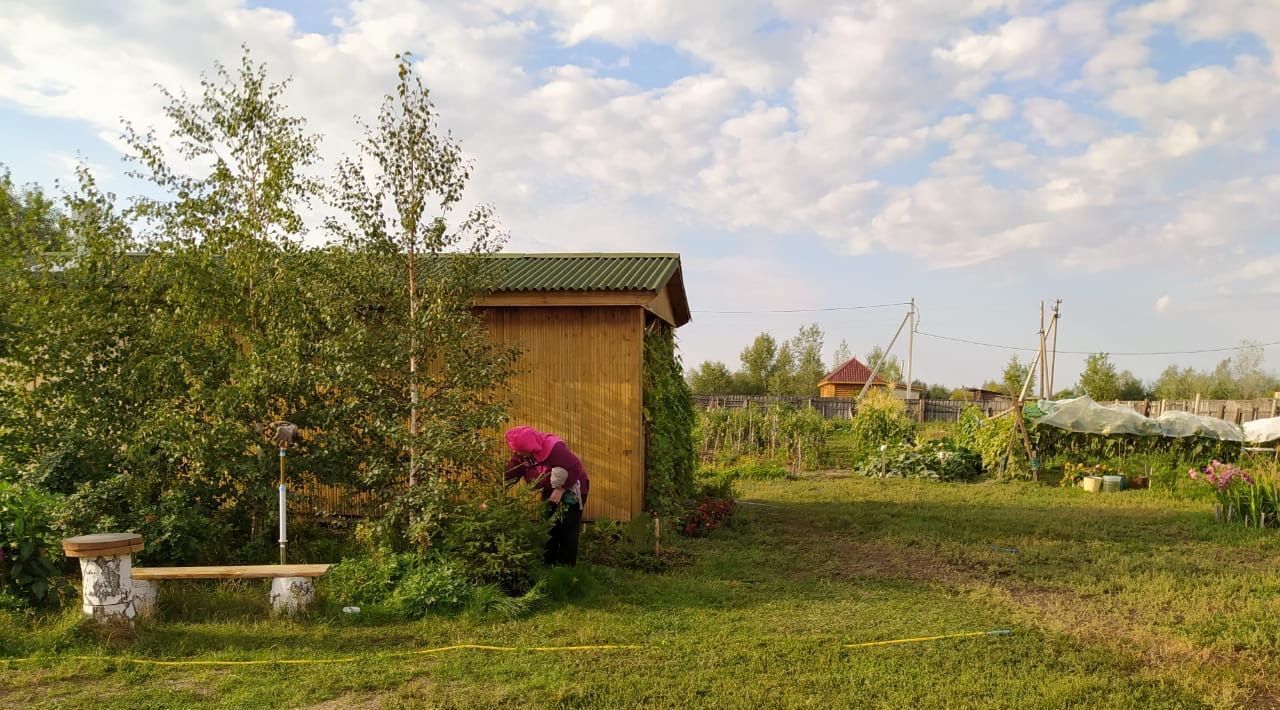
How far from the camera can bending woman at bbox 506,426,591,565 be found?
6.91m

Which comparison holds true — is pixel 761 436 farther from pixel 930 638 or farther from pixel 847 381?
pixel 847 381

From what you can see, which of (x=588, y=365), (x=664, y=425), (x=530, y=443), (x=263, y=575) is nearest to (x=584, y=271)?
(x=588, y=365)

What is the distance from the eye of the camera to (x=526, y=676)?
15.5 ft

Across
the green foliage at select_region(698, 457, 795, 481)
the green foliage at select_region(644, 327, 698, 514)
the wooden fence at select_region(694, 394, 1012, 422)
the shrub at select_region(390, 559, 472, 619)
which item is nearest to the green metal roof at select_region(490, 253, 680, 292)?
the green foliage at select_region(644, 327, 698, 514)

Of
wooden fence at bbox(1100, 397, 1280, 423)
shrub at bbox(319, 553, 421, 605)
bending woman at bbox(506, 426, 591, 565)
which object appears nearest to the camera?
→ shrub at bbox(319, 553, 421, 605)

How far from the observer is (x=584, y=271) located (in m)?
9.50

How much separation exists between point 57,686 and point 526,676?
103 inches

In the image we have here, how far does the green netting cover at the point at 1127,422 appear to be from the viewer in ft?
48.8

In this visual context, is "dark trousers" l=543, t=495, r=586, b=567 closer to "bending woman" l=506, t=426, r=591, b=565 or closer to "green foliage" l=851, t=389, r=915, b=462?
"bending woman" l=506, t=426, r=591, b=565

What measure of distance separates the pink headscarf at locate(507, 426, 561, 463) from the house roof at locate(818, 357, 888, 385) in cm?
3946

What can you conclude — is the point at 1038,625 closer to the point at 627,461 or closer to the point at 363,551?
the point at 627,461

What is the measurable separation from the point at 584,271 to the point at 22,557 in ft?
19.1

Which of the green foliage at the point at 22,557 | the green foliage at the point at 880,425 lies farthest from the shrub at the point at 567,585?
the green foliage at the point at 880,425

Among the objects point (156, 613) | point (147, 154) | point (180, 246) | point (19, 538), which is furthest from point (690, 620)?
point (147, 154)
